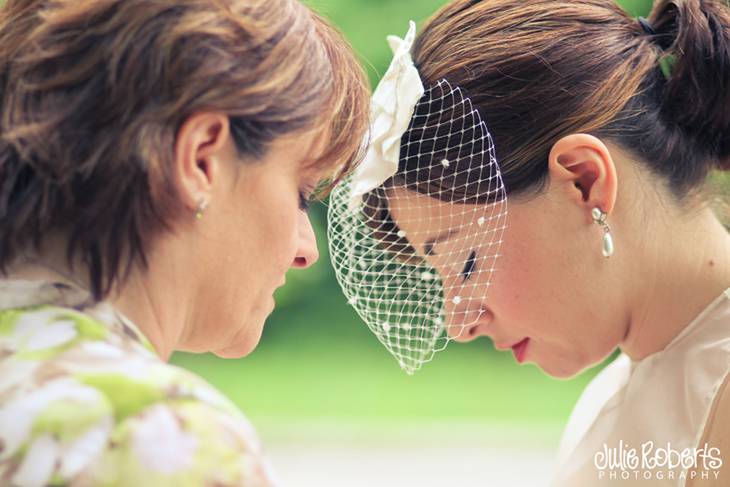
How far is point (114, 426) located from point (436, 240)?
2.93 ft

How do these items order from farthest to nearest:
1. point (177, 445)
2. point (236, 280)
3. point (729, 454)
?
point (729, 454) < point (236, 280) < point (177, 445)

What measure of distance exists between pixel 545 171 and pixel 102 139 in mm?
768

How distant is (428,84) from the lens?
5.26 ft

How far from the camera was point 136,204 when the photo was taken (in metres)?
1.03

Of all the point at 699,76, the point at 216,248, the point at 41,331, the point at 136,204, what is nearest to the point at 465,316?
the point at 699,76

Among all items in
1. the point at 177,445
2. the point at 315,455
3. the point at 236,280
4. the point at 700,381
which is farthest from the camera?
the point at 315,455

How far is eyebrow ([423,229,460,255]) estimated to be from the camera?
1.62m

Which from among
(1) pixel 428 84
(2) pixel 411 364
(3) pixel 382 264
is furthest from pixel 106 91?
(2) pixel 411 364

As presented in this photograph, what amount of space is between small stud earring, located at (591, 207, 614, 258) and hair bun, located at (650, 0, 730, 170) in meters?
0.19

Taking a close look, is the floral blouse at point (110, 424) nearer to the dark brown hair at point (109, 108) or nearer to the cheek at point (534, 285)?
the dark brown hair at point (109, 108)

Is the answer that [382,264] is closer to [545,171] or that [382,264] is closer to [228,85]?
[545,171]

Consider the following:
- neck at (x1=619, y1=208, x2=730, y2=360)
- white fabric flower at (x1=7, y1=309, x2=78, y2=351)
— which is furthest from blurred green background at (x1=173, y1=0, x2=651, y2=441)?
white fabric flower at (x1=7, y1=309, x2=78, y2=351)

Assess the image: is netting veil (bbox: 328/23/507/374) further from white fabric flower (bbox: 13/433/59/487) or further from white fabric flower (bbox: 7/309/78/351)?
white fabric flower (bbox: 13/433/59/487)

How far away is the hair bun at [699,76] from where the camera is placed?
154cm
